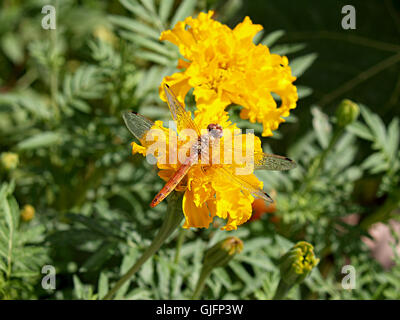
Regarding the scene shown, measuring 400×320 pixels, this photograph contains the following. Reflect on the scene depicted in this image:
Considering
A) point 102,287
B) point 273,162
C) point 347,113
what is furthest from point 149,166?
point 273,162

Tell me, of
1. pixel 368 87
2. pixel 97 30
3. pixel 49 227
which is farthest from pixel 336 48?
pixel 49 227

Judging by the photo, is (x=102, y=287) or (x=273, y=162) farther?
(x=102, y=287)

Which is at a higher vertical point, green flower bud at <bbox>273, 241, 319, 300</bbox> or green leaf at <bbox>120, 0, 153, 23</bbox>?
green leaf at <bbox>120, 0, 153, 23</bbox>

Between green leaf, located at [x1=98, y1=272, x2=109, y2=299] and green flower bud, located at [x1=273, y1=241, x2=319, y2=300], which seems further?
green leaf, located at [x1=98, y1=272, x2=109, y2=299]

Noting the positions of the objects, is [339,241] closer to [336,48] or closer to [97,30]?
[336,48]

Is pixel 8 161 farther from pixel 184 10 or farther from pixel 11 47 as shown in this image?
pixel 11 47

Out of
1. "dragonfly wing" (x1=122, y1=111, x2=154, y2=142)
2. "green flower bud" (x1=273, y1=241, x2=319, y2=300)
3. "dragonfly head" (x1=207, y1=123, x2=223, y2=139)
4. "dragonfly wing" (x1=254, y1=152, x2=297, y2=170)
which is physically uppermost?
"dragonfly wing" (x1=122, y1=111, x2=154, y2=142)

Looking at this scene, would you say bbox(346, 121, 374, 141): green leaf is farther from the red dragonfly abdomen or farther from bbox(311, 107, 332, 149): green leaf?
the red dragonfly abdomen

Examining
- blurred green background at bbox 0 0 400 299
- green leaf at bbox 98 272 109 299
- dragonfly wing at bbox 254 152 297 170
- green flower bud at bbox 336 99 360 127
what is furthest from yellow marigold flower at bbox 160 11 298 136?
green leaf at bbox 98 272 109 299
